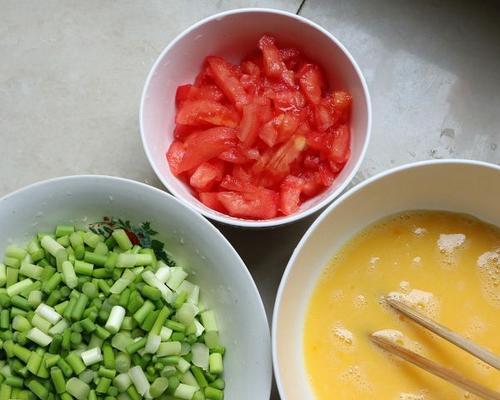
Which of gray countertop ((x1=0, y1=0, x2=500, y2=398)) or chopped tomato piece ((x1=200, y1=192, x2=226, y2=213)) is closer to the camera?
chopped tomato piece ((x1=200, y1=192, x2=226, y2=213))

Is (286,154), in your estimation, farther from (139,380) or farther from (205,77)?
(139,380)

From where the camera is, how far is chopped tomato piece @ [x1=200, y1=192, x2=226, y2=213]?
151cm

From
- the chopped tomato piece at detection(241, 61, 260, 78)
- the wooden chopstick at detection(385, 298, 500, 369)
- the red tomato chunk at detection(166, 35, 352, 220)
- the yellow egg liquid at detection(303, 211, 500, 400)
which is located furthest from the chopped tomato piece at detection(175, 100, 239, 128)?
the wooden chopstick at detection(385, 298, 500, 369)

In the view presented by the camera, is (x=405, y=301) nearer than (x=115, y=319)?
No

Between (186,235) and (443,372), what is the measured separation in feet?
1.93

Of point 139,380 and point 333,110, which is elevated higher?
point 333,110

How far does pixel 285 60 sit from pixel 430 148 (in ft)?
1.36

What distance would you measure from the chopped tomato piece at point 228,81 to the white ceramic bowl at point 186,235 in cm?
27

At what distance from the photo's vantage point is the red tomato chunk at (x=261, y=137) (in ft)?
4.91

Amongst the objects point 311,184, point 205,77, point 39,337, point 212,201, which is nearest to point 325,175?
point 311,184

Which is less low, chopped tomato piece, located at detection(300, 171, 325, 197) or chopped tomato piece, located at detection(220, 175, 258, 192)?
chopped tomato piece, located at detection(300, 171, 325, 197)

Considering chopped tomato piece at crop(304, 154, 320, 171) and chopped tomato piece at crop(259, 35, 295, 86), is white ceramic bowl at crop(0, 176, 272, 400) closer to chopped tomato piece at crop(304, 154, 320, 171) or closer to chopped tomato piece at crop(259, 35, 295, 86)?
chopped tomato piece at crop(304, 154, 320, 171)

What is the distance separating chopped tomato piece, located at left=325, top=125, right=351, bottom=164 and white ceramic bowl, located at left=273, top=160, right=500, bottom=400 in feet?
0.36

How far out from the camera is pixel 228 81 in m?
1.54
